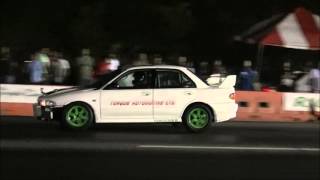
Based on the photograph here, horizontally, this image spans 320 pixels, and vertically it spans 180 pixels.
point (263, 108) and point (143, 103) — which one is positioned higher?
point (143, 103)

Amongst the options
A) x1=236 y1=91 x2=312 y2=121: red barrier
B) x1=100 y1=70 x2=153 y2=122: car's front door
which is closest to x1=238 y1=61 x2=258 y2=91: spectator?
x1=236 y1=91 x2=312 y2=121: red barrier

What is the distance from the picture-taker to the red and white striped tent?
70.7 feet

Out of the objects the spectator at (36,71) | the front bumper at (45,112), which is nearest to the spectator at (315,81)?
the spectator at (36,71)

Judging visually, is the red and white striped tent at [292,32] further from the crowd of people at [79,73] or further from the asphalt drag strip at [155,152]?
the asphalt drag strip at [155,152]

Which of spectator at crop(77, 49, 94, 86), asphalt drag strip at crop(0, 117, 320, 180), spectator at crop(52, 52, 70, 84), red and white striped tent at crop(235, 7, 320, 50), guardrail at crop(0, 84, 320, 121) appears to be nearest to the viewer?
asphalt drag strip at crop(0, 117, 320, 180)

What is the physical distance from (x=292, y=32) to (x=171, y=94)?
879cm

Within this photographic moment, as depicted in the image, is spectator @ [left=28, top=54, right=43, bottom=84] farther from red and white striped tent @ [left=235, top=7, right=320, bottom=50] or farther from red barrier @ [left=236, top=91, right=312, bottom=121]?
red and white striped tent @ [left=235, top=7, right=320, bottom=50]

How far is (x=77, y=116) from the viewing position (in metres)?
14.0

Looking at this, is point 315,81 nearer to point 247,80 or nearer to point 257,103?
point 247,80

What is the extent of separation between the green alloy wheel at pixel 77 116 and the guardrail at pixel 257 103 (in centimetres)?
406

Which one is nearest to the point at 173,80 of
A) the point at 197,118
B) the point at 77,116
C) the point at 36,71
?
the point at 197,118


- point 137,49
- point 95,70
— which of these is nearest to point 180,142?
point 95,70

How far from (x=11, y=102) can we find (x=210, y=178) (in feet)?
33.7

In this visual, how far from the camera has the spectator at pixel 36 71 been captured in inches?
754
